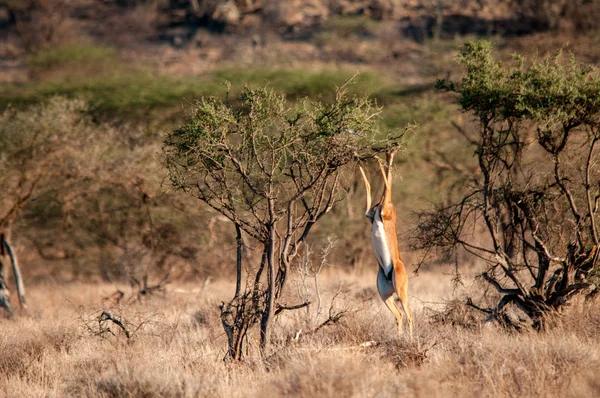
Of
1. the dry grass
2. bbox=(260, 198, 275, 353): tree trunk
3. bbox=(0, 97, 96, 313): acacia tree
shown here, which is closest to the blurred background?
bbox=(0, 97, 96, 313): acacia tree

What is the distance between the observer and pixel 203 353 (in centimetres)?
782

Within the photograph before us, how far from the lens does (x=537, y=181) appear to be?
850 cm

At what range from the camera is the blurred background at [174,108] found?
45.8ft

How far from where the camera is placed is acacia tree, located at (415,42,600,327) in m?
7.68

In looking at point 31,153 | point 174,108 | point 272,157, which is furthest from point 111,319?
point 174,108

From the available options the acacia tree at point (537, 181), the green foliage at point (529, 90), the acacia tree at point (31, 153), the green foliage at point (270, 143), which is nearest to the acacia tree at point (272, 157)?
the green foliage at point (270, 143)

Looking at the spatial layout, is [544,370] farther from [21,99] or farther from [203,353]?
[21,99]

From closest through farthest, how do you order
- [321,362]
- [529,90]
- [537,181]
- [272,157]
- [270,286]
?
1. [321,362]
2. [270,286]
3. [272,157]
4. [529,90]
5. [537,181]

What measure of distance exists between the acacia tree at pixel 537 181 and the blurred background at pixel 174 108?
1.18m

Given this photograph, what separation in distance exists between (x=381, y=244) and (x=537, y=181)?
8.21 feet

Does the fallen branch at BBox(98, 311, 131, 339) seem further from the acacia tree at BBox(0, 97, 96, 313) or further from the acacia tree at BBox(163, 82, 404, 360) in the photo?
the acacia tree at BBox(0, 97, 96, 313)

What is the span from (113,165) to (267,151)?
711cm

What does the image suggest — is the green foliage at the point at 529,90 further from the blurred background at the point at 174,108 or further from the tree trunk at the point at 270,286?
the tree trunk at the point at 270,286

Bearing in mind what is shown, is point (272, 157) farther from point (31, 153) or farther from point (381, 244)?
point (31, 153)
